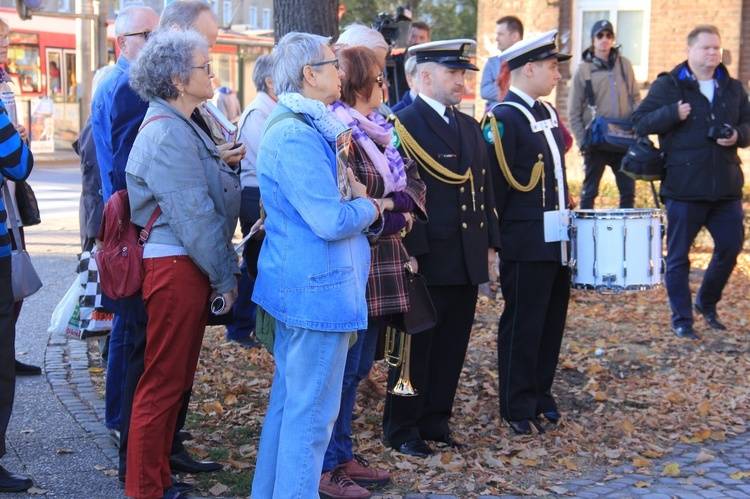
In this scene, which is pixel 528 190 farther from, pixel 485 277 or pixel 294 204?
pixel 294 204

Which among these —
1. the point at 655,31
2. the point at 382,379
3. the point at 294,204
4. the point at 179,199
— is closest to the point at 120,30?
the point at 179,199

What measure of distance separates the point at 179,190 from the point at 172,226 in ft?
0.48

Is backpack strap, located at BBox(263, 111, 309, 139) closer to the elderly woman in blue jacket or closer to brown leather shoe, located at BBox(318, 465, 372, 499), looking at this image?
the elderly woman in blue jacket

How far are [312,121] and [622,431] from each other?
288 centimetres

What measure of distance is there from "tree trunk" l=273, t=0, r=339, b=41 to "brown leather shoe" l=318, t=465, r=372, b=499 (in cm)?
353

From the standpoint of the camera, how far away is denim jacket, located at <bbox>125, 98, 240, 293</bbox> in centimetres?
395

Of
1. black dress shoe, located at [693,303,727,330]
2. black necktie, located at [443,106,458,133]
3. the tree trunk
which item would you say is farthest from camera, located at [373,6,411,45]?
black necktie, located at [443,106,458,133]

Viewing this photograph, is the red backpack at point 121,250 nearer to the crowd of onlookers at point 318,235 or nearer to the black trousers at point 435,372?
the crowd of onlookers at point 318,235

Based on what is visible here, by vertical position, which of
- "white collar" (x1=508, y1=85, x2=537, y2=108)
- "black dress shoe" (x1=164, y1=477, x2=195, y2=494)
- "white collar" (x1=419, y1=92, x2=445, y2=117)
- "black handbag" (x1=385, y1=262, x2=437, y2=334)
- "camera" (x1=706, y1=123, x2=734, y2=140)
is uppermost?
"white collar" (x1=508, y1=85, x2=537, y2=108)

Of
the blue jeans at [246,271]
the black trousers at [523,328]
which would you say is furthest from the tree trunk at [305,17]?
the black trousers at [523,328]

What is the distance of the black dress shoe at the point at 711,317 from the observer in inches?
319

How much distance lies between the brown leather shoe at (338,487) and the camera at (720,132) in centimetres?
441

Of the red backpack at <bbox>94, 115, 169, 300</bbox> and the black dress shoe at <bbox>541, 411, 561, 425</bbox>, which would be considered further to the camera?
the black dress shoe at <bbox>541, 411, 561, 425</bbox>

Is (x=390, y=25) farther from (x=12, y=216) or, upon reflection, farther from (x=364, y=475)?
(x=364, y=475)
